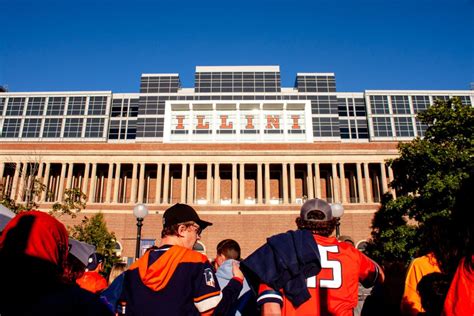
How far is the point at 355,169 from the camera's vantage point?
44.0 metres

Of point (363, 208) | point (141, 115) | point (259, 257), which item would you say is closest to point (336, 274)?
point (259, 257)

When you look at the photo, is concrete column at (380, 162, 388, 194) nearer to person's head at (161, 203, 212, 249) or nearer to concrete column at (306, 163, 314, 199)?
concrete column at (306, 163, 314, 199)

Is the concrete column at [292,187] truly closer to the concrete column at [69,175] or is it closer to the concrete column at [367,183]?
the concrete column at [367,183]

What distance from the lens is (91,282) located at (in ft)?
19.9

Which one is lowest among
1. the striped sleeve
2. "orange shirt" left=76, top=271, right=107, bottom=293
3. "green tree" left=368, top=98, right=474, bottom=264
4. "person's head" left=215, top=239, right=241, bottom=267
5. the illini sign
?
"orange shirt" left=76, top=271, right=107, bottom=293

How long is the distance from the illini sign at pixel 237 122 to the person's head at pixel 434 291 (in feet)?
137

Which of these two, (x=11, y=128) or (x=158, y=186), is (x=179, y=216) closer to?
(x=158, y=186)

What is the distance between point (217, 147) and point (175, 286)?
3942 cm

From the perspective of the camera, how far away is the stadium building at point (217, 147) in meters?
41.0

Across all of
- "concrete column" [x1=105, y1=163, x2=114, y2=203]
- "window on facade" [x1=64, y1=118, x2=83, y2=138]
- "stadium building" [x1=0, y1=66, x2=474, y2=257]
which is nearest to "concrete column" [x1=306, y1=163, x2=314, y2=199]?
"stadium building" [x1=0, y1=66, x2=474, y2=257]

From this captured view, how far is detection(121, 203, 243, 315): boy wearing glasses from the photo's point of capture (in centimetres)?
342

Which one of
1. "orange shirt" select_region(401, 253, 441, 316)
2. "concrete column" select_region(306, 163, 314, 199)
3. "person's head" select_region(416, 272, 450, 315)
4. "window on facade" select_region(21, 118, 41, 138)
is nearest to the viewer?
"person's head" select_region(416, 272, 450, 315)

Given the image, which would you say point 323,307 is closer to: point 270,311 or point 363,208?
point 270,311

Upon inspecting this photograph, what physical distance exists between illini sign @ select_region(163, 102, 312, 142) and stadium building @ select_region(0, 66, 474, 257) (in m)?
0.12
